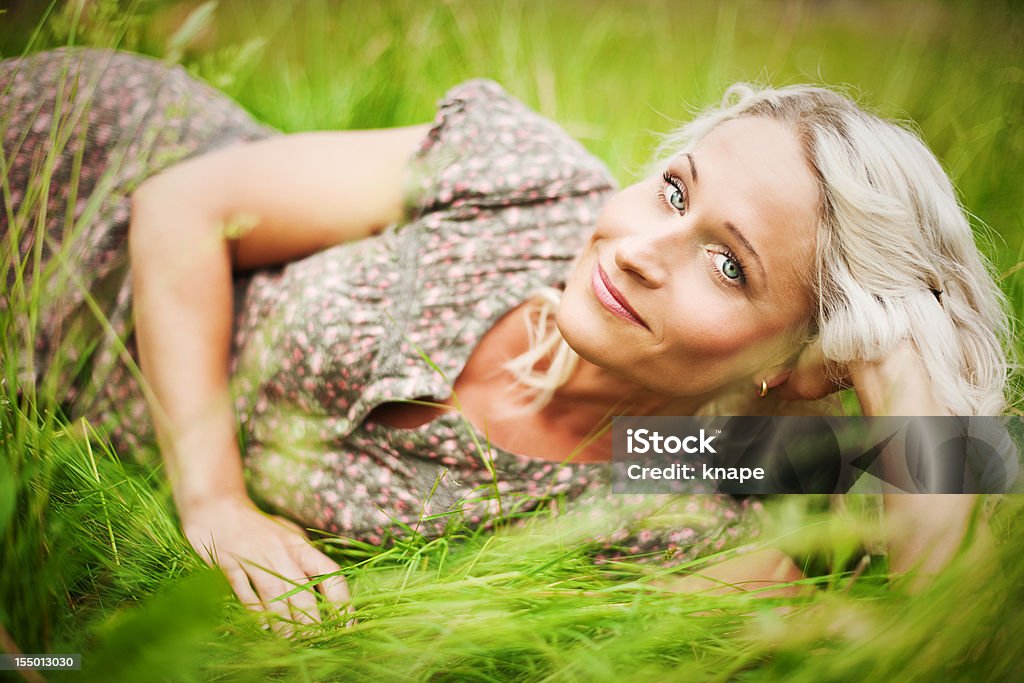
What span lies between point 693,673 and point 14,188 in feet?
3.21

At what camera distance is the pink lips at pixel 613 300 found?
2.48 ft

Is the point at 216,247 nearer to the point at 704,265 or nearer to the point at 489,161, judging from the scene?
the point at 489,161

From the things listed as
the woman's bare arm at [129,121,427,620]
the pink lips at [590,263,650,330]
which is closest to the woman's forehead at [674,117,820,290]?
the pink lips at [590,263,650,330]

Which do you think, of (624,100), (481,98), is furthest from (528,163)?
(624,100)

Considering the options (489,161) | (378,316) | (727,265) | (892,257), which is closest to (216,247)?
(378,316)

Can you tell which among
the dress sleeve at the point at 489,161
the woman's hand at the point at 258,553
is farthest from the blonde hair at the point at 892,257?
the woman's hand at the point at 258,553

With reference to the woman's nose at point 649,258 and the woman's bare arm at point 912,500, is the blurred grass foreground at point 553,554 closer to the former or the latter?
the woman's bare arm at point 912,500

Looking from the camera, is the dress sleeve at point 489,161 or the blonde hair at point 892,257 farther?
the dress sleeve at point 489,161

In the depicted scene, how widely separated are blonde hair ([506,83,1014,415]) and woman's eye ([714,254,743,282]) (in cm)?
9

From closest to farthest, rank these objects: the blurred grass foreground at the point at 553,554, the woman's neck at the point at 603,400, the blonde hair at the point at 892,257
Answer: the blurred grass foreground at the point at 553,554, the blonde hair at the point at 892,257, the woman's neck at the point at 603,400

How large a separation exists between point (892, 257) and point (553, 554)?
0.49 metres

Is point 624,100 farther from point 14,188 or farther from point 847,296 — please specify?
point 14,188

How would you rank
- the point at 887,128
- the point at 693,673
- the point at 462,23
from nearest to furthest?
the point at 693,673 < the point at 887,128 < the point at 462,23

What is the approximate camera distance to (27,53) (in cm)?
82
